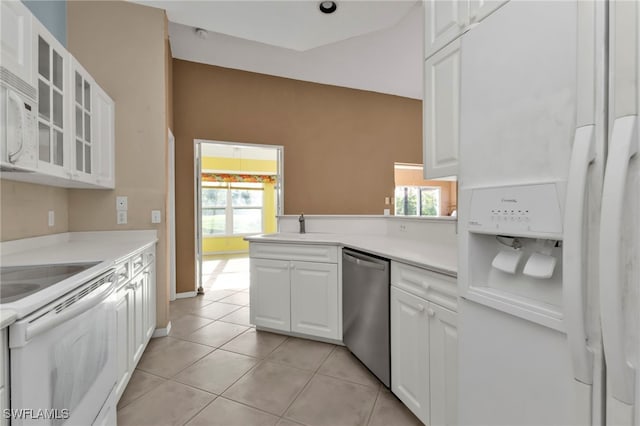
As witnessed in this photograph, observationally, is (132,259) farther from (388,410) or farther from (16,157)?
(388,410)

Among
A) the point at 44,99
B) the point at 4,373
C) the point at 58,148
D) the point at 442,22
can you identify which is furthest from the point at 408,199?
the point at 4,373

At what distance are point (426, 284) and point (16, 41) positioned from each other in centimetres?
217

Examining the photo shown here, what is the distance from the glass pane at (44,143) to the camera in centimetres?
153

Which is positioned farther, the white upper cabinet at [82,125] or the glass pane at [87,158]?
the glass pane at [87,158]

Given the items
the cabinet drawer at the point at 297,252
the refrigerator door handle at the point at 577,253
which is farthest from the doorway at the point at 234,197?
the refrigerator door handle at the point at 577,253

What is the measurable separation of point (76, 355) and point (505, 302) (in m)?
1.49

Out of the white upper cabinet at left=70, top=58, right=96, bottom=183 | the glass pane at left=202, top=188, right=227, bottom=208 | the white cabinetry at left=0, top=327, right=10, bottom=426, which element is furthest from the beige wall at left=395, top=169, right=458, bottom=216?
the white cabinetry at left=0, top=327, right=10, bottom=426

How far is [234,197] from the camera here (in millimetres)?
8141

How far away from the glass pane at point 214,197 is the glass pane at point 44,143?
6.35 m

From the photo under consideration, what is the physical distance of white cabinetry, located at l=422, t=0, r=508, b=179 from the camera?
144 centimetres

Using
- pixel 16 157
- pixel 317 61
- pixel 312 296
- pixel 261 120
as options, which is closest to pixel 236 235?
pixel 261 120

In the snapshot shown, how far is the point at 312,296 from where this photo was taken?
2.53 m

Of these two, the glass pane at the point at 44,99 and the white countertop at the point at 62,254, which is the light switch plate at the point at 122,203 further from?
the glass pane at the point at 44,99

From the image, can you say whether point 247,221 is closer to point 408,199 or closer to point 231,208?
point 231,208
